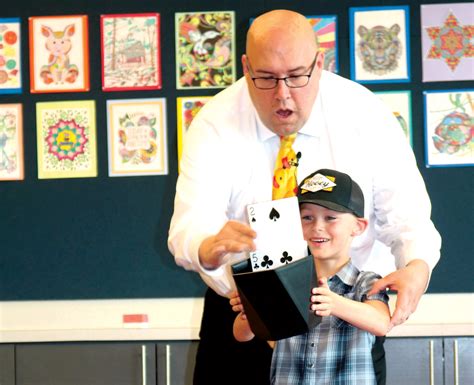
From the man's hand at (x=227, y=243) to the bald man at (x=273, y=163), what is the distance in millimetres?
33

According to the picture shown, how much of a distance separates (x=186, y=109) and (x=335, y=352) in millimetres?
2007

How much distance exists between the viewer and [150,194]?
147 inches

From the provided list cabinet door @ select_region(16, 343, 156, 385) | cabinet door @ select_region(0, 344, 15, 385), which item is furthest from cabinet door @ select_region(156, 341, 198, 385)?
cabinet door @ select_region(0, 344, 15, 385)

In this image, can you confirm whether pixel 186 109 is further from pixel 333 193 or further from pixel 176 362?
pixel 333 193

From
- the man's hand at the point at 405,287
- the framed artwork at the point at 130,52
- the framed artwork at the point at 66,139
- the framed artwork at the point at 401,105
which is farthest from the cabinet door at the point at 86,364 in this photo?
the man's hand at the point at 405,287

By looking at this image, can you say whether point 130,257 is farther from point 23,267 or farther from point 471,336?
point 471,336

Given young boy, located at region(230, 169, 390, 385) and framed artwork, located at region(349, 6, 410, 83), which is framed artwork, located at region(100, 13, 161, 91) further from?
young boy, located at region(230, 169, 390, 385)

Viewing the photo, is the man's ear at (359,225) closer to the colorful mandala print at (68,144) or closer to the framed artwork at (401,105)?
the framed artwork at (401,105)

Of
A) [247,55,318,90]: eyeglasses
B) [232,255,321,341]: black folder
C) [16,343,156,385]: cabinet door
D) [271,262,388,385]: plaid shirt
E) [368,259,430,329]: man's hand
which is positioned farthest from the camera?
[16,343,156,385]: cabinet door

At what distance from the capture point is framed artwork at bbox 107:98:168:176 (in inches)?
147

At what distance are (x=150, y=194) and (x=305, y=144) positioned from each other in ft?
5.27

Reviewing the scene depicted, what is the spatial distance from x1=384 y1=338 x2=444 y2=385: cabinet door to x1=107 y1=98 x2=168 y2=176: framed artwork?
1.33m

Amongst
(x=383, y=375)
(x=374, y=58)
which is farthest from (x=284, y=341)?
(x=374, y=58)

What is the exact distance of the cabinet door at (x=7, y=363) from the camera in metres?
3.45
